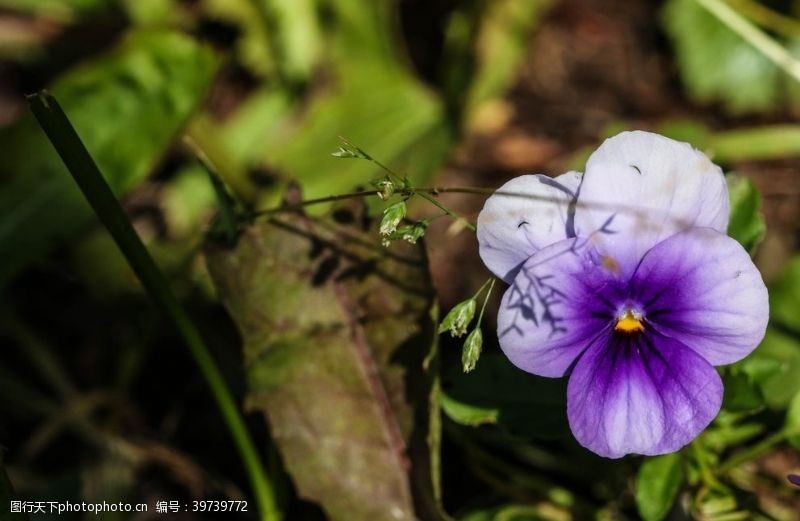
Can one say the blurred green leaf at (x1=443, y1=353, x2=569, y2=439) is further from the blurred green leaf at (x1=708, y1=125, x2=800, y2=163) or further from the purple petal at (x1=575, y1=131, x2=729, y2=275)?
the blurred green leaf at (x1=708, y1=125, x2=800, y2=163)

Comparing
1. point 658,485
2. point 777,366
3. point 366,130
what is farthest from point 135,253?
point 366,130

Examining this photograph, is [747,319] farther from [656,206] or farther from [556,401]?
[556,401]

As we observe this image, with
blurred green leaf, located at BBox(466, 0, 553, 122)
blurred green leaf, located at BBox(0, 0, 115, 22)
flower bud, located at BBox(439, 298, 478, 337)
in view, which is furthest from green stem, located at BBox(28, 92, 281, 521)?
blurred green leaf, located at BBox(0, 0, 115, 22)

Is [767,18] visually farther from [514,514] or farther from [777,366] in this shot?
[514,514]

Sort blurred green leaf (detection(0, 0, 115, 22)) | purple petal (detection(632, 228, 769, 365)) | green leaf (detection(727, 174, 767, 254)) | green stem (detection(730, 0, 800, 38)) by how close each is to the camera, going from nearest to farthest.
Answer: purple petal (detection(632, 228, 769, 365)) < green leaf (detection(727, 174, 767, 254)) < green stem (detection(730, 0, 800, 38)) < blurred green leaf (detection(0, 0, 115, 22))

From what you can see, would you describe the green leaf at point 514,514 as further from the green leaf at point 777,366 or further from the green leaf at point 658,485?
the green leaf at point 777,366

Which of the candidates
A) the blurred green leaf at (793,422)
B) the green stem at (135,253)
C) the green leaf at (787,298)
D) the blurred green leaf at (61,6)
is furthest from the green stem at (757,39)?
the blurred green leaf at (61,6)
